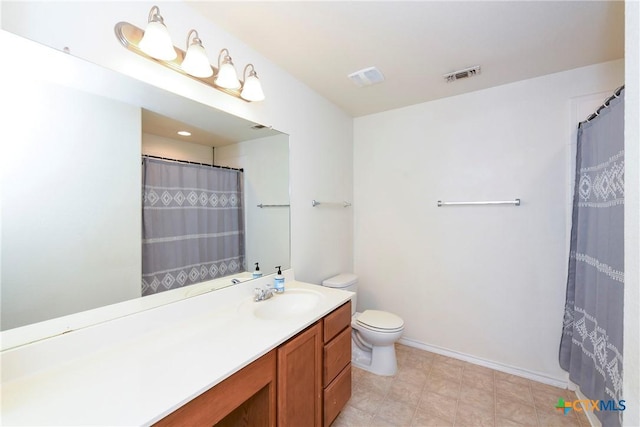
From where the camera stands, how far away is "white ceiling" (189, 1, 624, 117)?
1315mm

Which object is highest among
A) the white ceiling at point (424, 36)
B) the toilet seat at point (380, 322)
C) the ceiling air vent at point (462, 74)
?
the white ceiling at point (424, 36)

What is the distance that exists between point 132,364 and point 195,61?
4.21 feet

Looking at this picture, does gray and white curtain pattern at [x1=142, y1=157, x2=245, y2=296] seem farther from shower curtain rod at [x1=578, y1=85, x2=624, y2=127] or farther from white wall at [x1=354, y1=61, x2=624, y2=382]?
shower curtain rod at [x1=578, y1=85, x2=624, y2=127]

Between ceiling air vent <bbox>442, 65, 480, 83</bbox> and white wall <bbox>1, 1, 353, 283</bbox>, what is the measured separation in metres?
1.00

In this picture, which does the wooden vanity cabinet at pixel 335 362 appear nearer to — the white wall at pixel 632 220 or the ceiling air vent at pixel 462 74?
the white wall at pixel 632 220

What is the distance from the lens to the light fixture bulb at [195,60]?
1.20m

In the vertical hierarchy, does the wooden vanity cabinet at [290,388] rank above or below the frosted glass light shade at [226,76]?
below

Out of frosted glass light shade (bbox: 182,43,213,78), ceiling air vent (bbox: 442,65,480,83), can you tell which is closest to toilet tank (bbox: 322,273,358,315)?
frosted glass light shade (bbox: 182,43,213,78)

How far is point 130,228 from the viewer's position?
1117mm

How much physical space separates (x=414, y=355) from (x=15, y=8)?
311 cm

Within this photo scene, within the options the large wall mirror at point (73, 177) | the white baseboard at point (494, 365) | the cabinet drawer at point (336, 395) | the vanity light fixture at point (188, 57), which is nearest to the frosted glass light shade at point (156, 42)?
the vanity light fixture at point (188, 57)

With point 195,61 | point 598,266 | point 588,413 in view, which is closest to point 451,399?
point 588,413

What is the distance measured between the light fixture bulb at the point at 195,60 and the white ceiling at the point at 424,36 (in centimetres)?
26

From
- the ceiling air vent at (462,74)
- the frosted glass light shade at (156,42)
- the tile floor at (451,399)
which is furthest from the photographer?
the ceiling air vent at (462,74)
